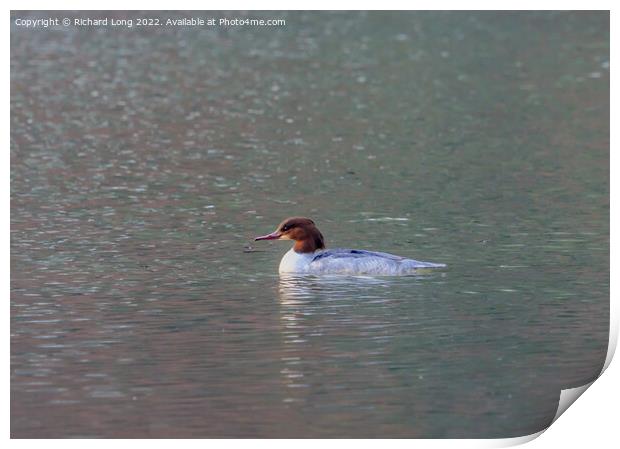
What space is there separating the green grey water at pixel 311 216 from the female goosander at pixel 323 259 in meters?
0.17

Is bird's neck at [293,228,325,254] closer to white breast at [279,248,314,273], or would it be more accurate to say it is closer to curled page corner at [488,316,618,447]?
white breast at [279,248,314,273]

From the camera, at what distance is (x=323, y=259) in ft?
49.5

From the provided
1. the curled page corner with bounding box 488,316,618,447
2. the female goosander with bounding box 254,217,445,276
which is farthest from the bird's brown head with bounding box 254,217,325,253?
the curled page corner with bounding box 488,316,618,447

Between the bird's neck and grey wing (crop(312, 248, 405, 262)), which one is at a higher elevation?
the bird's neck

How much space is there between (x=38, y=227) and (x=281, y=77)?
7.85 m

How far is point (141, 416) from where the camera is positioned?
10773mm

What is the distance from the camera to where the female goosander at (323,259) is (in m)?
14.8

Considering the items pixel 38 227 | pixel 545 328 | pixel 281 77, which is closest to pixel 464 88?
pixel 281 77

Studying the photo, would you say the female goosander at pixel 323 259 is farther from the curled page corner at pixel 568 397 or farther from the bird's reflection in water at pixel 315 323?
the curled page corner at pixel 568 397

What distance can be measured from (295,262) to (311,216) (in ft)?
6.75

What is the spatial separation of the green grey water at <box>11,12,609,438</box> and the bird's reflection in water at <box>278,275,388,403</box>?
0.11 feet

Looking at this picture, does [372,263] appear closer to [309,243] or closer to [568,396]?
[309,243]

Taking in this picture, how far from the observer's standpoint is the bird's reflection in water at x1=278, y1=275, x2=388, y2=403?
1163 cm
